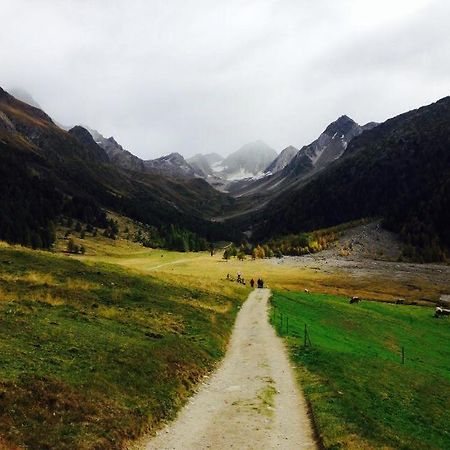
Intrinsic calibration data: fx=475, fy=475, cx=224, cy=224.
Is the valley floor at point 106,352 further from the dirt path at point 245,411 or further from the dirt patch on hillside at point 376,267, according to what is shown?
the dirt patch on hillside at point 376,267

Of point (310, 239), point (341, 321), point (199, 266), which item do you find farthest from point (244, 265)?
point (341, 321)

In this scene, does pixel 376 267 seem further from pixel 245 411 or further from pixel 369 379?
pixel 245 411

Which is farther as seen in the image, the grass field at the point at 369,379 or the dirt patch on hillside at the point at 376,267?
the dirt patch on hillside at the point at 376,267

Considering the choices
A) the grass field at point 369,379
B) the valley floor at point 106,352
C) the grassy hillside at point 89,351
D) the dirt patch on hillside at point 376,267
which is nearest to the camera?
the grassy hillside at point 89,351

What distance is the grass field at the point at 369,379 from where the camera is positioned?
73.3ft

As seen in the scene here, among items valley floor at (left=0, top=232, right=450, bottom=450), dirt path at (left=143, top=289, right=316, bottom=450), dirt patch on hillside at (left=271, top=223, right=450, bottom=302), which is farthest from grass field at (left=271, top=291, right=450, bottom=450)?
dirt patch on hillside at (left=271, top=223, right=450, bottom=302)

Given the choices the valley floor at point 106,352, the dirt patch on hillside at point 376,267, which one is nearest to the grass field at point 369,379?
the valley floor at point 106,352

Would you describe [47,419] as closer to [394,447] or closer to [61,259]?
[394,447]

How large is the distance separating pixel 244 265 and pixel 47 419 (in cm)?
13341

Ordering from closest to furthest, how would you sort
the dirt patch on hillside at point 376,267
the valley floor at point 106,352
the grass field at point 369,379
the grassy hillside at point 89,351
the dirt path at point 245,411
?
1. the grassy hillside at point 89,351
2. the valley floor at point 106,352
3. the dirt path at point 245,411
4. the grass field at point 369,379
5. the dirt patch on hillside at point 376,267

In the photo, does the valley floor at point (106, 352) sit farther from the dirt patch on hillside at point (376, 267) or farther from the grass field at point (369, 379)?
the dirt patch on hillside at point (376, 267)

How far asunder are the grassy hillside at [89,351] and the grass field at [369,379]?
7391 mm

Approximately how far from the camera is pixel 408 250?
7288 inches

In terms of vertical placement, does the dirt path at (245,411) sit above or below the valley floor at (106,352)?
below
